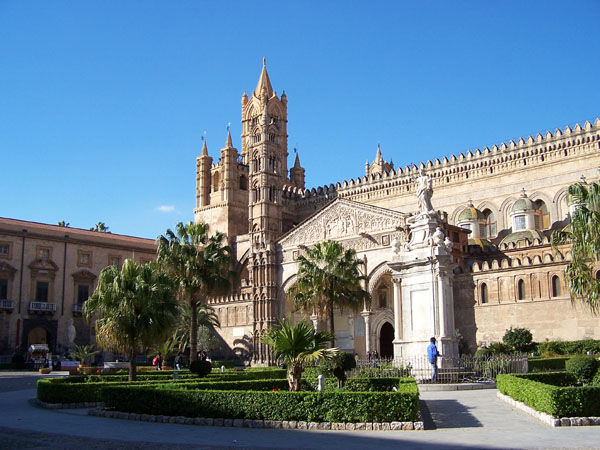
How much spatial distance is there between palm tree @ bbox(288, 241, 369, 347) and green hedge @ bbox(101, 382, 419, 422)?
21.7m

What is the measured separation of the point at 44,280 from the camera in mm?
55156

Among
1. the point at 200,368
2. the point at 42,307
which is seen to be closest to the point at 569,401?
the point at 200,368

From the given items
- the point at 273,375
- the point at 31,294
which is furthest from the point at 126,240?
the point at 273,375

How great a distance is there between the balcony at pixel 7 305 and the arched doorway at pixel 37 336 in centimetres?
277

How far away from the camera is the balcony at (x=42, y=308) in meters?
53.5

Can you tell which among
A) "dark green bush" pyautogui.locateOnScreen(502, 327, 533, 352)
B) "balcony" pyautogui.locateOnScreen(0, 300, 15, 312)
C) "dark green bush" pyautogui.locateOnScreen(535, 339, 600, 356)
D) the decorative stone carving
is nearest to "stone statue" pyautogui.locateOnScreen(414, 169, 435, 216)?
"dark green bush" pyautogui.locateOnScreen(535, 339, 600, 356)

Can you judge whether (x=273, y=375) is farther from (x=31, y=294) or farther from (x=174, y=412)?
(x=31, y=294)

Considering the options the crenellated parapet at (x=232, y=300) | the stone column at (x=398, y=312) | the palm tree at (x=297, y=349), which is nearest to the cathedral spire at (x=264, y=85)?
the crenellated parapet at (x=232, y=300)

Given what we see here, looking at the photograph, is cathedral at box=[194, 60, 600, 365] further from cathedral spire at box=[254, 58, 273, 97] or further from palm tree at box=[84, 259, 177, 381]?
palm tree at box=[84, 259, 177, 381]

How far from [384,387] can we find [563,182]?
35405 millimetres

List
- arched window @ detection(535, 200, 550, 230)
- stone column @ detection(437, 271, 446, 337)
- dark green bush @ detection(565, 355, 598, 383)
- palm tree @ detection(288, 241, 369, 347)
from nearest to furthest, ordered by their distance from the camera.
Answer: dark green bush @ detection(565, 355, 598, 383) < stone column @ detection(437, 271, 446, 337) < palm tree @ detection(288, 241, 369, 347) < arched window @ detection(535, 200, 550, 230)

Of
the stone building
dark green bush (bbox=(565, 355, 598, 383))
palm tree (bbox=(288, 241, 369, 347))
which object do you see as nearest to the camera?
dark green bush (bbox=(565, 355, 598, 383))

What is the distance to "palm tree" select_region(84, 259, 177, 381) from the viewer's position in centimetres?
2372

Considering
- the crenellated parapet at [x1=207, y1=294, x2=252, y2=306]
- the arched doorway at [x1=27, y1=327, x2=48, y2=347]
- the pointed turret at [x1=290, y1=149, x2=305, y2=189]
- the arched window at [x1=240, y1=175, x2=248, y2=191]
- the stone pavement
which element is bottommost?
the stone pavement
